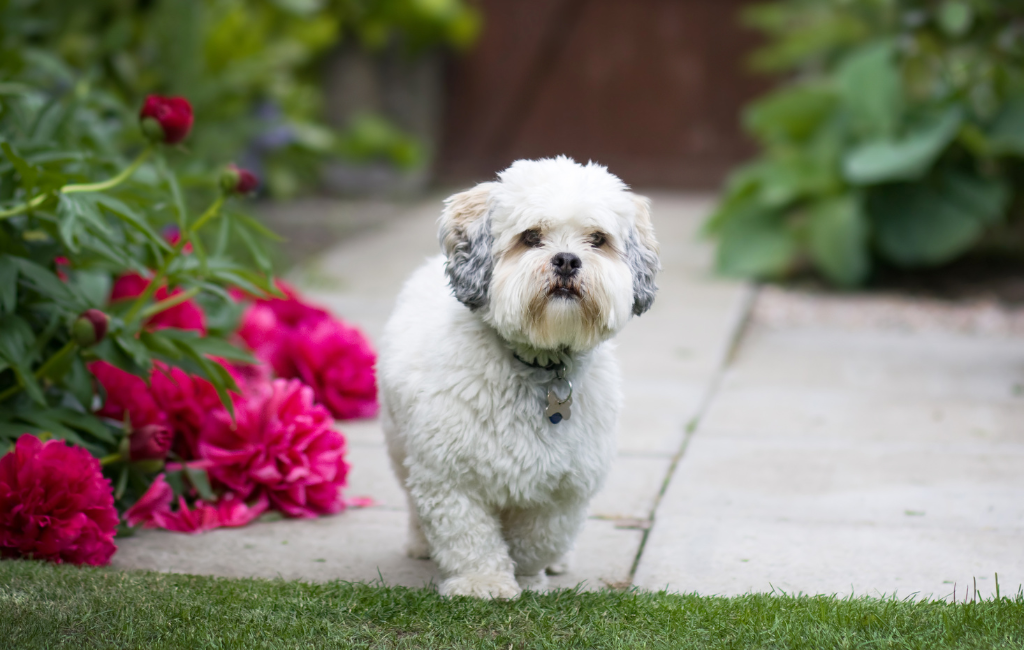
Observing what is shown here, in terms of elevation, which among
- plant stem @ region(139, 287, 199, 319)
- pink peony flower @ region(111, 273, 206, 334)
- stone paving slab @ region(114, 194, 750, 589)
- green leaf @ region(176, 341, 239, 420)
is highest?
plant stem @ region(139, 287, 199, 319)

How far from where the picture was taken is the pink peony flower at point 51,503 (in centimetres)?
315

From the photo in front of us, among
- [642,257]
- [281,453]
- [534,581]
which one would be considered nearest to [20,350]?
[281,453]

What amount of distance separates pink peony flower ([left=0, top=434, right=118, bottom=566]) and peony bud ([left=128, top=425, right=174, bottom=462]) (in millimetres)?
304

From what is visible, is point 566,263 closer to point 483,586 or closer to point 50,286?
point 483,586

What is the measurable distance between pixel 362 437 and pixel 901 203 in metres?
4.52

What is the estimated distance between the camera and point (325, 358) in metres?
4.70

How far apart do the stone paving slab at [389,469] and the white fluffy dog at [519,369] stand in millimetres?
313

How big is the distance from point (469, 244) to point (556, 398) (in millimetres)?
489

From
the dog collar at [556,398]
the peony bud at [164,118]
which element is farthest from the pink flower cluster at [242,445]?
the dog collar at [556,398]

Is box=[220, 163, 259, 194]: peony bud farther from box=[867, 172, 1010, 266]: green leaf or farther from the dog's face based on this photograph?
box=[867, 172, 1010, 266]: green leaf

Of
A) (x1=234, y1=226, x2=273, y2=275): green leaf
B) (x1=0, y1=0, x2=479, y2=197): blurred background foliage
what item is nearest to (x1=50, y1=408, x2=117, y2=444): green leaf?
(x1=234, y1=226, x2=273, y2=275): green leaf

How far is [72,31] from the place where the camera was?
6.70 meters

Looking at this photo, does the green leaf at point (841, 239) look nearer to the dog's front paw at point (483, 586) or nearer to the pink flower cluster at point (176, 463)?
the pink flower cluster at point (176, 463)

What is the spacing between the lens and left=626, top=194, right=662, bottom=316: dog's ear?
2947mm
